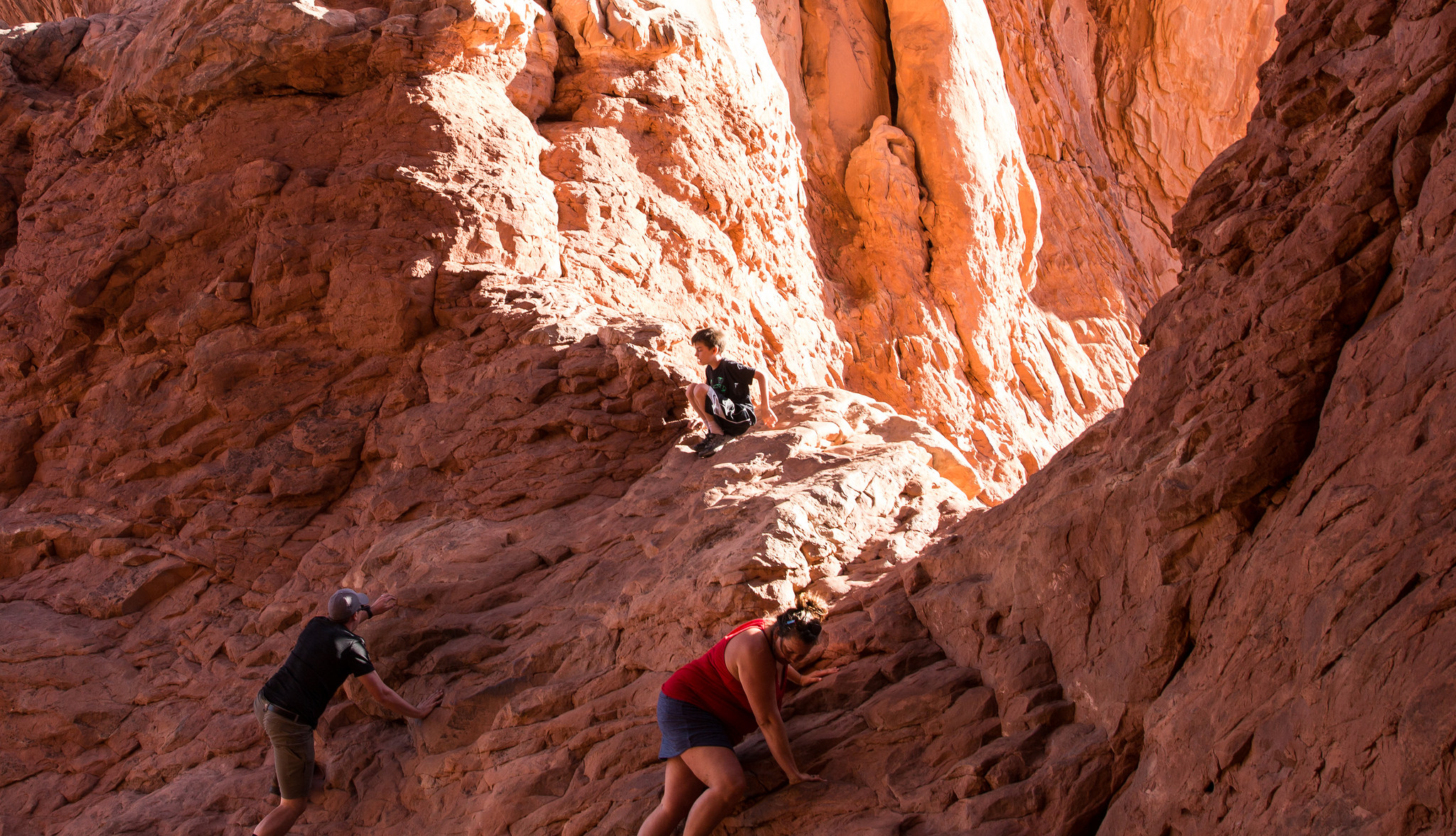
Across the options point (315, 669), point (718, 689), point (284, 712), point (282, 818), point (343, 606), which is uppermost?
point (343, 606)

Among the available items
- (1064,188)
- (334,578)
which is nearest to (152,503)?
(334,578)

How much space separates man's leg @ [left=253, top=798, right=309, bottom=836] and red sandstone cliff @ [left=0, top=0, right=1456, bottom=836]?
0.25 metres

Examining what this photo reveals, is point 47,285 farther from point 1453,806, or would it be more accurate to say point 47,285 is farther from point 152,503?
point 1453,806

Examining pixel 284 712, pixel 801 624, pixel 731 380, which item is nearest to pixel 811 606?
pixel 801 624

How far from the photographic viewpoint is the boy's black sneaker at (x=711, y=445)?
7277 mm

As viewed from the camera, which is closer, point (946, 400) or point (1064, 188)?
point (946, 400)

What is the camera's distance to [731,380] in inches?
296

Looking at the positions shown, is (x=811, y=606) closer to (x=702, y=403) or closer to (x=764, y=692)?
(x=764, y=692)

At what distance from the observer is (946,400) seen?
1445 centimetres

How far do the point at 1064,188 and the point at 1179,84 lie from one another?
13.7ft

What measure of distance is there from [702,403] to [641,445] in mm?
555

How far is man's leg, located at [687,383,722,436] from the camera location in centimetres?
748

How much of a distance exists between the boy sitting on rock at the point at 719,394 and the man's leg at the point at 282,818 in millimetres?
3205

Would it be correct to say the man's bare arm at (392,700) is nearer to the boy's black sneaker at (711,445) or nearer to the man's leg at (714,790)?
the man's leg at (714,790)
